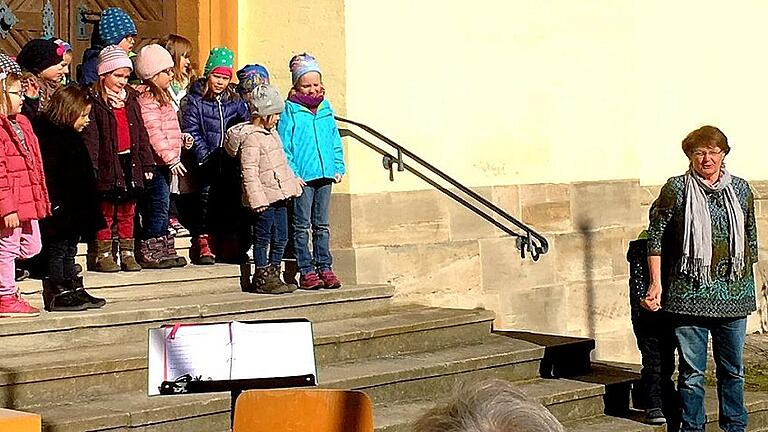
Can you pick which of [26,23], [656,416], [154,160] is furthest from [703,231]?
[26,23]

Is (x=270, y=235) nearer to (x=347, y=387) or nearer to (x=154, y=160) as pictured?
(x=154, y=160)

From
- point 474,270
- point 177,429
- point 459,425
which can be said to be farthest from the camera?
point 474,270

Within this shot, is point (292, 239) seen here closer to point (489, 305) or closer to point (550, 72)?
point (489, 305)

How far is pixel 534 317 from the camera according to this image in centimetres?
1128

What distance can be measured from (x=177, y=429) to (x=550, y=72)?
17.4ft

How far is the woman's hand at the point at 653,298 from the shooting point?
7918 millimetres

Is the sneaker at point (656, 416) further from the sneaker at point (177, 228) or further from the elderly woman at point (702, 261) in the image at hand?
the sneaker at point (177, 228)

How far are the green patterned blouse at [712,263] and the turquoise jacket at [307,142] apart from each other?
7.77 feet

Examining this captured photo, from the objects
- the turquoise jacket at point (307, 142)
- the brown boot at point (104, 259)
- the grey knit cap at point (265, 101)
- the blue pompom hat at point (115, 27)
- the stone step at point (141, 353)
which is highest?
the blue pompom hat at point (115, 27)

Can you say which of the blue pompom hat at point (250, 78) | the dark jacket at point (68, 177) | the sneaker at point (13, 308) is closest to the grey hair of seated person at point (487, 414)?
the sneaker at point (13, 308)

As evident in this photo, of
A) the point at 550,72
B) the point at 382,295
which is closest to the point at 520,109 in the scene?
the point at 550,72

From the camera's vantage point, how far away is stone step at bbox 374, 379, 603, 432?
824 centimetres

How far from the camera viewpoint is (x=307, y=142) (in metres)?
9.52

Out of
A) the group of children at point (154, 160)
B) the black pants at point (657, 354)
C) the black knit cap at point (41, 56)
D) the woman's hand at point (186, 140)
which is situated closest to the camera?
the black pants at point (657, 354)
